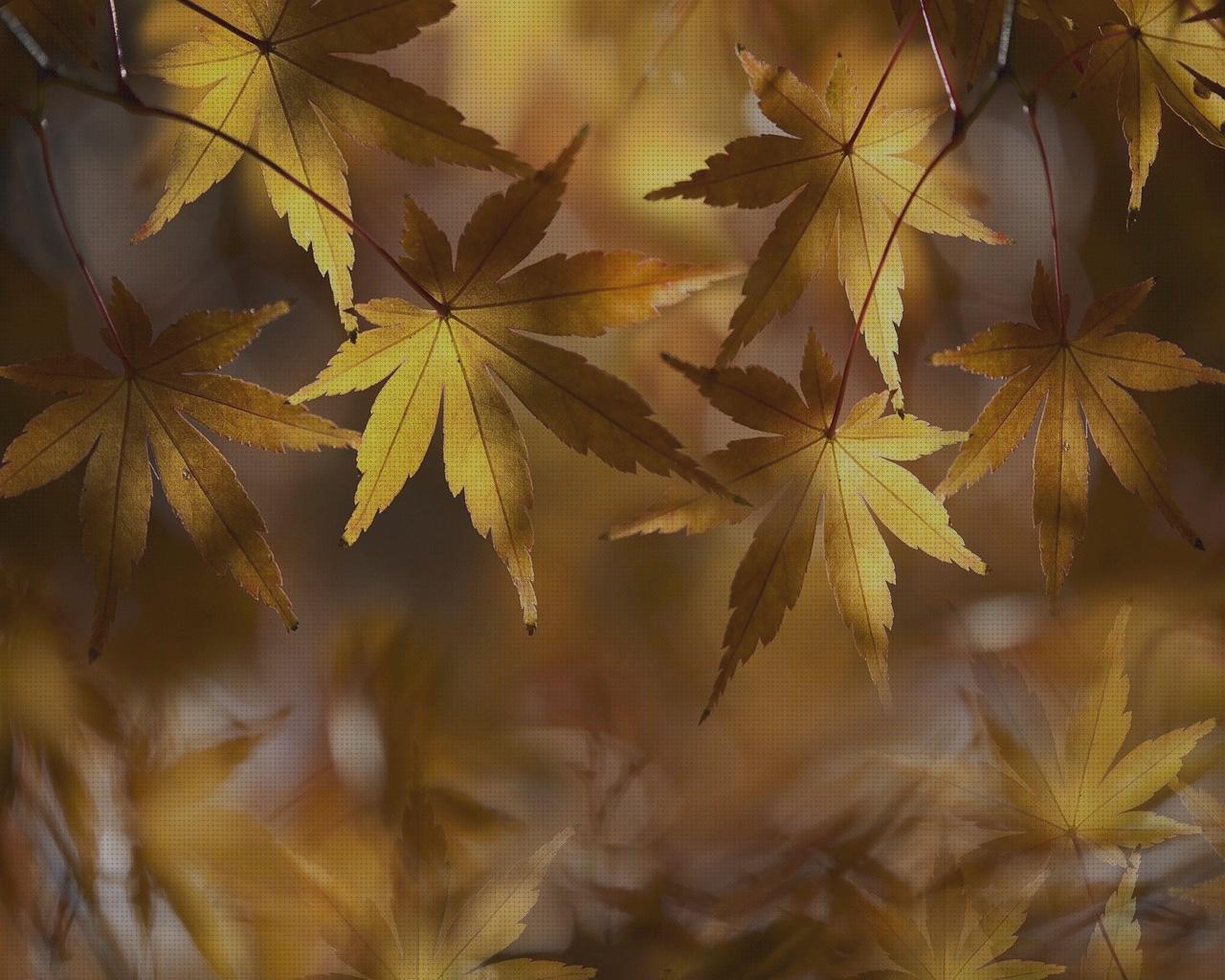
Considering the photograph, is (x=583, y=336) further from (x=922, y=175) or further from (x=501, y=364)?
(x=922, y=175)

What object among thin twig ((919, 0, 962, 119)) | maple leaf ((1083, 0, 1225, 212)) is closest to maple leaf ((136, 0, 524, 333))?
thin twig ((919, 0, 962, 119))

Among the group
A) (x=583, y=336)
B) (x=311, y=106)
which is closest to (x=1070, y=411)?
(x=583, y=336)

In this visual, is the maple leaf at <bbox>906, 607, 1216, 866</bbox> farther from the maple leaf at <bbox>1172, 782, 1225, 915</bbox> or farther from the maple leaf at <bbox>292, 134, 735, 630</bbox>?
the maple leaf at <bbox>292, 134, 735, 630</bbox>

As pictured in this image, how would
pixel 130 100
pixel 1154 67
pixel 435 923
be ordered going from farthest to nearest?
pixel 435 923 → pixel 1154 67 → pixel 130 100

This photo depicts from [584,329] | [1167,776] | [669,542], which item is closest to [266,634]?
[669,542]

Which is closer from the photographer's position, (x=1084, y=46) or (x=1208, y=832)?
(x=1084, y=46)

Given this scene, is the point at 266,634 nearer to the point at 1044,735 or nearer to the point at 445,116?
the point at 445,116
